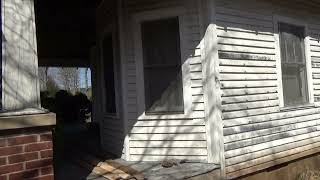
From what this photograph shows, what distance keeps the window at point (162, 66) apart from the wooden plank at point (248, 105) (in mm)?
704

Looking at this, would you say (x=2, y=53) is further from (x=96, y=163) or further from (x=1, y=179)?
(x=96, y=163)

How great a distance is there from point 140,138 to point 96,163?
0.79 m

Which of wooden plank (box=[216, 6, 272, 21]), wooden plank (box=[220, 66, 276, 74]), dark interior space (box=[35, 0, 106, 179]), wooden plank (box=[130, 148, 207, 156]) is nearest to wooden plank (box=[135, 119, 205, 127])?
wooden plank (box=[130, 148, 207, 156])

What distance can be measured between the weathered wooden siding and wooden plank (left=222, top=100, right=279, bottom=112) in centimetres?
42

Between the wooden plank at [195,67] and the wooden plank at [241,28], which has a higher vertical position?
the wooden plank at [241,28]

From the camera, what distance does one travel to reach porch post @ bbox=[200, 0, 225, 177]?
621 centimetres

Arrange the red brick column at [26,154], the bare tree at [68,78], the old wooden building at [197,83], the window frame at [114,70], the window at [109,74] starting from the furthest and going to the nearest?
1. the bare tree at [68,78]
2. the window at [109,74]
3. the window frame at [114,70]
4. the old wooden building at [197,83]
5. the red brick column at [26,154]

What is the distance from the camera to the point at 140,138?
661 cm

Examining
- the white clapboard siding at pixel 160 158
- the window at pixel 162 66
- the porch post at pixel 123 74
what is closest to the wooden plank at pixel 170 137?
the porch post at pixel 123 74

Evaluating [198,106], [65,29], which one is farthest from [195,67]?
[65,29]

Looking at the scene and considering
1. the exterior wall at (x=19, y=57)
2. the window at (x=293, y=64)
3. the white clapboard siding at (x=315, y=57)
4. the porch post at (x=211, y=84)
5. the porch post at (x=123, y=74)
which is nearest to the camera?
the exterior wall at (x=19, y=57)

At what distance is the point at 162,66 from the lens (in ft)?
21.6

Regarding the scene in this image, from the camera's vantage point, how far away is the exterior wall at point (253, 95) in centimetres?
643

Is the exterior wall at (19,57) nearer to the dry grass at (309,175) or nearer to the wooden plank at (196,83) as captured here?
the wooden plank at (196,83)
